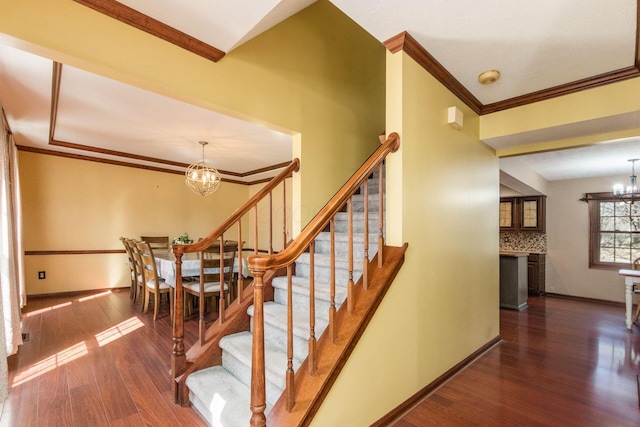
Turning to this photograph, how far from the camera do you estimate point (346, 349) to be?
1562mm

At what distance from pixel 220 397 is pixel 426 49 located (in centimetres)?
260

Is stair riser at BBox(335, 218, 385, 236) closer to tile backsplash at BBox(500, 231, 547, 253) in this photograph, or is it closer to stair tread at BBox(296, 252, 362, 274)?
stair tread at BBox(296, 252, 362, 274)

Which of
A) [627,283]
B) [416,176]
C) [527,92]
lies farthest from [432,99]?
[627,283]

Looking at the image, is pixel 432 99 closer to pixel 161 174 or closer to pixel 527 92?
pixel 527 92

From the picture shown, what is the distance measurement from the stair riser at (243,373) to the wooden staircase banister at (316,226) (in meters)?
0.85

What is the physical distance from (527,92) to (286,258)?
266 centimetres

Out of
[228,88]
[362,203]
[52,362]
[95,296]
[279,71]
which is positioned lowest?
[95,296]

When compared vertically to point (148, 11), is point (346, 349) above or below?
below

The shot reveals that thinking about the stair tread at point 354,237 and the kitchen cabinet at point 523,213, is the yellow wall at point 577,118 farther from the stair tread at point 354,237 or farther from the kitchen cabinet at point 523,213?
the kitchen cabinet at point 523,213

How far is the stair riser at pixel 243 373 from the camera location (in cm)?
169

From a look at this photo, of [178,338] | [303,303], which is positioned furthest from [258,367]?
[178,338]

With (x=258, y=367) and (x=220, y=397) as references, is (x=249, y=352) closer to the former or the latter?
(x=220, y=397)

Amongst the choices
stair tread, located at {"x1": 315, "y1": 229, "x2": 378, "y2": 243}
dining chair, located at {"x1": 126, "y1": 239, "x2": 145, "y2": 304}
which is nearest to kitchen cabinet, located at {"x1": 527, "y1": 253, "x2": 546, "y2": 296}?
stair tread, located at {"x1": 315, "y1": 229, "x2": 378, "y2": 243}

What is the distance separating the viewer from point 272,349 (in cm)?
197
